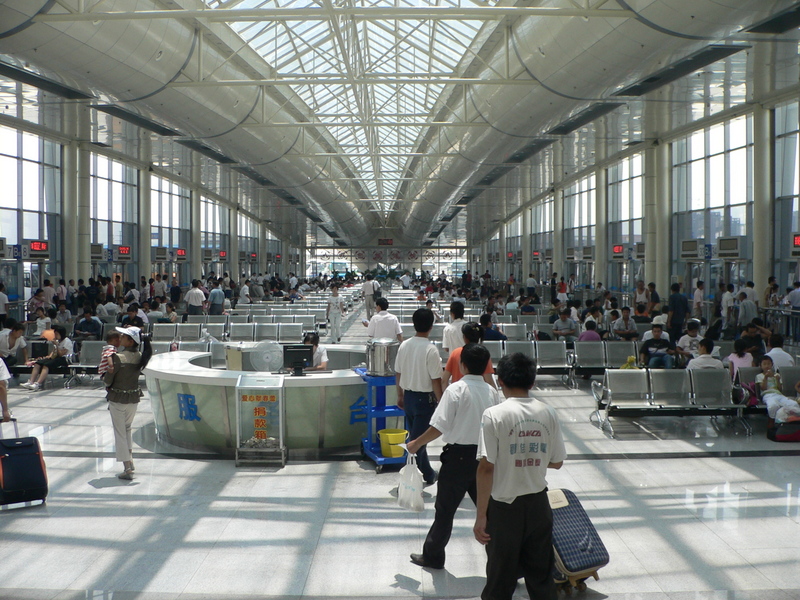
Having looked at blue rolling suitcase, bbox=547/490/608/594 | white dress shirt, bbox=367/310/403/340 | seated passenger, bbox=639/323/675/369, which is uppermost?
white dress shirt, bbox=367/310/403/340

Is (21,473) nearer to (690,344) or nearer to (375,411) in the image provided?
(375,411)

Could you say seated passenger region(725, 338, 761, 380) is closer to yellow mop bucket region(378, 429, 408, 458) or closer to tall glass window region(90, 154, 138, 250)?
yellow mop bucket region(378, 429, 408, 458)

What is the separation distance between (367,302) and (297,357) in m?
17.3

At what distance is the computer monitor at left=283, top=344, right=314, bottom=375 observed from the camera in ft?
29.8

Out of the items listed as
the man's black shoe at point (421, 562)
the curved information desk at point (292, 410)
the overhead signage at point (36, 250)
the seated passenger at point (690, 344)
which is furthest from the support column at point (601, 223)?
the man's black shoe at point (421, 562)

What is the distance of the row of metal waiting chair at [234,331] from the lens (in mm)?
17875

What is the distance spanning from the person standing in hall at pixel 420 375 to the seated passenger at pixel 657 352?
649 cm

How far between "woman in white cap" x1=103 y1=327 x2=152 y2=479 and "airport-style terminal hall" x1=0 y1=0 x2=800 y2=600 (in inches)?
12.3

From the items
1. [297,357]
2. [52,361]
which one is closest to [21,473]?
[297,357]

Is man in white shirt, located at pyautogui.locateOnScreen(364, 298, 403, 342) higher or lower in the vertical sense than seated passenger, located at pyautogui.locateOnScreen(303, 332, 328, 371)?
higher

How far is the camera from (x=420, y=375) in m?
6.86

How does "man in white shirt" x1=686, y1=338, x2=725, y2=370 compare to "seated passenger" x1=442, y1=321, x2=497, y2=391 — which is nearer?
"seated passenger" x1=442, y1=321, x2=497, y2=391

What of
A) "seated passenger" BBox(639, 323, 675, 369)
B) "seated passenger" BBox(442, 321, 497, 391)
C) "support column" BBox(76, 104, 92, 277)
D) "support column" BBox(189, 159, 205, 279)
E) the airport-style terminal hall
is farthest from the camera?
"support column" BBox(189, 159, 205, 279)

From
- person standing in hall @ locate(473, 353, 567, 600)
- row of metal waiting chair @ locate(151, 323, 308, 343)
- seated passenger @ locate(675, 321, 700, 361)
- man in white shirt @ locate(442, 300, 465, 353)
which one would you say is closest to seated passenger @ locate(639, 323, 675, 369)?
seated passenger @ locate(675, 321, 700, 361)
